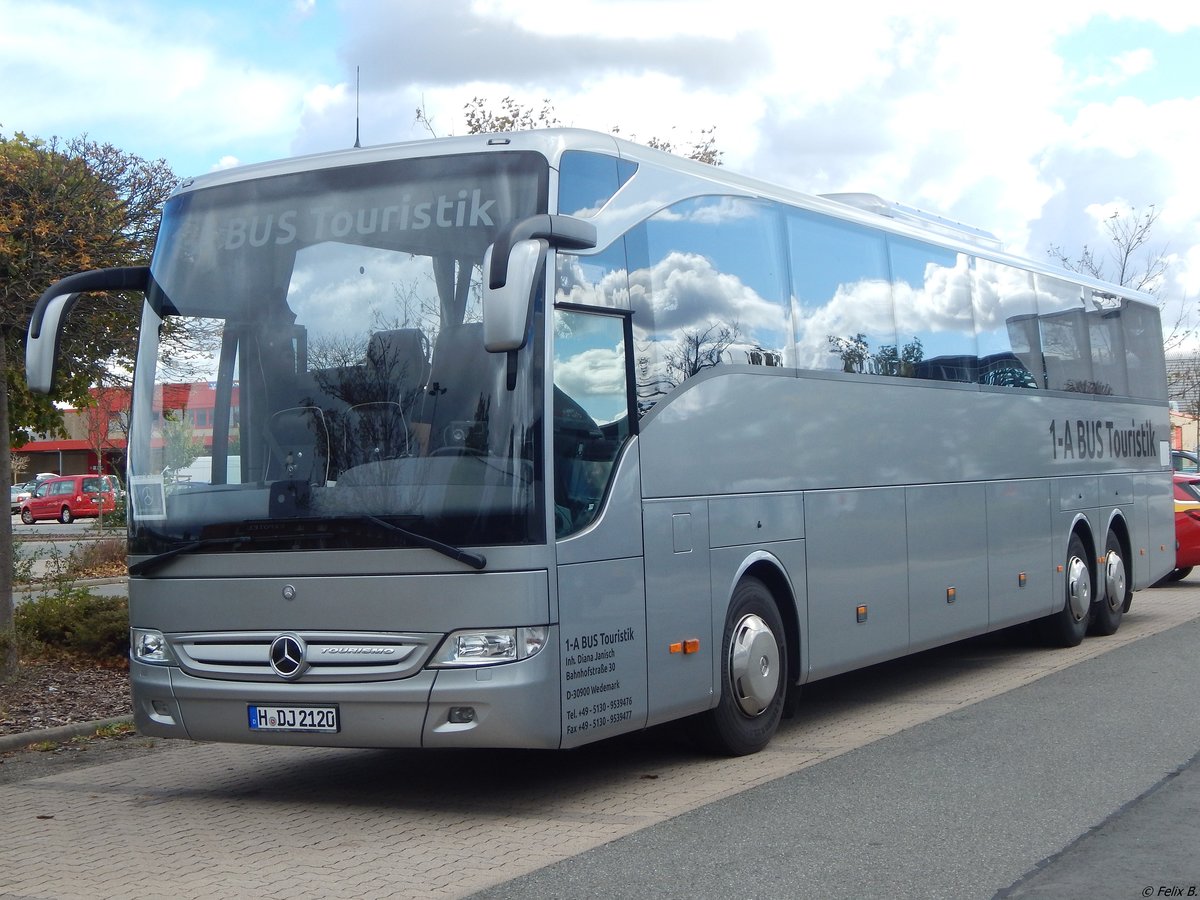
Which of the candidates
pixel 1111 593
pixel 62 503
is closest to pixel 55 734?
pixel 1111 593

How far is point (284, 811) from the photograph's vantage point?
8.09 m

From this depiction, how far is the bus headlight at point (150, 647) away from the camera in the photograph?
8188 mm

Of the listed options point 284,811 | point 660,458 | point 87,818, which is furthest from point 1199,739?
point 87,818

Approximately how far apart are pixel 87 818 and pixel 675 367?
4058mm

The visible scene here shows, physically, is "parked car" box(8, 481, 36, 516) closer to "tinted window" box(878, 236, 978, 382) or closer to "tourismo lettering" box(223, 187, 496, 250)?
"tinted window" box(878, 236, 978, 382)

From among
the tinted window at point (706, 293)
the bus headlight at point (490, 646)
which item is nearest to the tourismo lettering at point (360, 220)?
the tinted window at point (706, 293)

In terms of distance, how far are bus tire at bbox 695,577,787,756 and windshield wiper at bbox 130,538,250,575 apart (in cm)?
294

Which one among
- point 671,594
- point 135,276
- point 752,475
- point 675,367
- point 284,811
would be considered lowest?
point 284,811

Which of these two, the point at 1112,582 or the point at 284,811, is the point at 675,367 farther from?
the point at 1112,582

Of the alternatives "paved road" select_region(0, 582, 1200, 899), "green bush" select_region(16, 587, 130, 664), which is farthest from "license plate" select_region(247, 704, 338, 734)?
"green bush" select_region(16, 587, 130, 664)

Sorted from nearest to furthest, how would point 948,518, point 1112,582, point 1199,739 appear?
point 1199,739, point 948,518, point 1112,582

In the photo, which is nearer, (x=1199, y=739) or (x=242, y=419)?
(x=242, y=419)

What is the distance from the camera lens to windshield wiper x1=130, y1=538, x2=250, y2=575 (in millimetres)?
7918

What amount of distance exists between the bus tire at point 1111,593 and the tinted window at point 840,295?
577 centimetres
